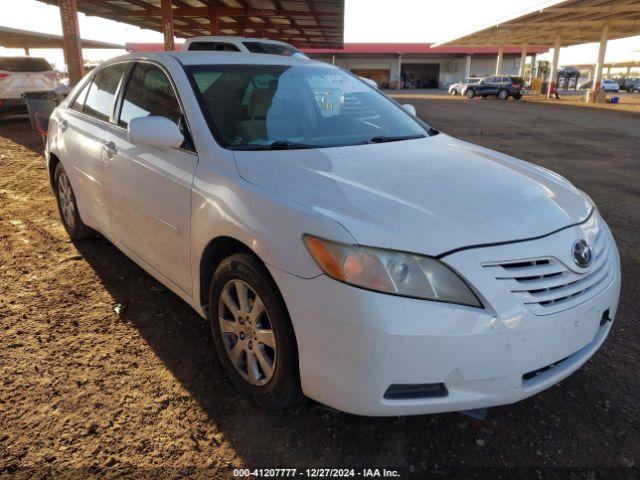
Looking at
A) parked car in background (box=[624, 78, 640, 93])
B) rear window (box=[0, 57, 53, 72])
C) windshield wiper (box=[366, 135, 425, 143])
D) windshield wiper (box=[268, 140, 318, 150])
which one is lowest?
windshield wiper (box=[268, 140, 318, 150])

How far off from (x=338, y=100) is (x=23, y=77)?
13396 mm

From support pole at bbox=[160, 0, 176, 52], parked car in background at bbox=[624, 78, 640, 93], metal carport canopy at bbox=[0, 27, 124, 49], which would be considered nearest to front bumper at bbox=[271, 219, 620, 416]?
support pole at bbox=[160, 0, 176, 52]

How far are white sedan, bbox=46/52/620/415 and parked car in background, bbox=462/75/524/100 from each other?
3505 centimetres

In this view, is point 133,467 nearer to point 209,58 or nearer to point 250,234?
point 250,234

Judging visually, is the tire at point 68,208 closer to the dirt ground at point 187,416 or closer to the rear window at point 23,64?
the dirt ground at point 187,416

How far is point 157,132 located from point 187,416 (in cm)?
144

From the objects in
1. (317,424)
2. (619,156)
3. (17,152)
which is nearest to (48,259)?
(317,424)

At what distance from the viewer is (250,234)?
6.95 feet

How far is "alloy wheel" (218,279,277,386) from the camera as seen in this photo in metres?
2.20

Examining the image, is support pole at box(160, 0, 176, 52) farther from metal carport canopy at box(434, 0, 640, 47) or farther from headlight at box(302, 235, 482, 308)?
metal carport canopy at box(434, 0, 640, 47)

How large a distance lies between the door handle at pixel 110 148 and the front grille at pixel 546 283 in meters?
2.52

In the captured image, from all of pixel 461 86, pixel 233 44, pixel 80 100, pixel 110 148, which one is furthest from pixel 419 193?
pixel 461 86

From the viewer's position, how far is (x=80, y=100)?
4.17 metres

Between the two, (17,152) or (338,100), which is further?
(17,152)
